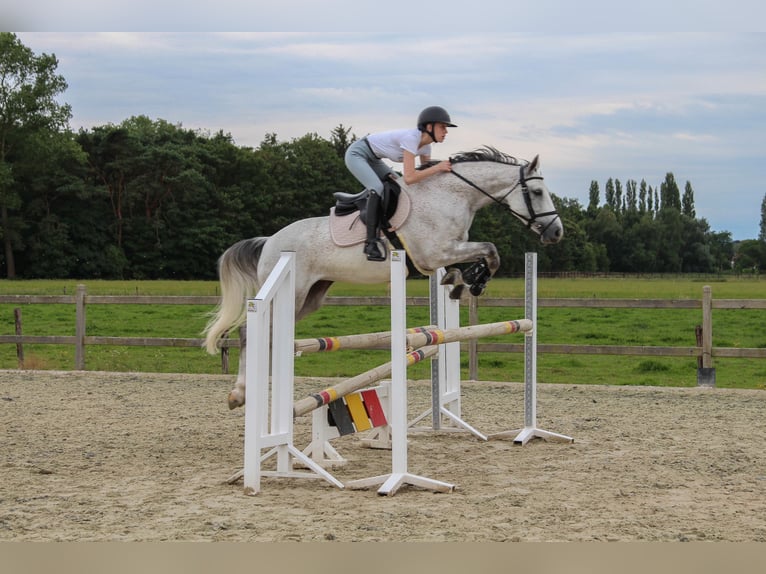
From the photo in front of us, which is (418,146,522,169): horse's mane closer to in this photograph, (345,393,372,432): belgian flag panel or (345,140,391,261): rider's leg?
(345,140,391,261): rider's leg

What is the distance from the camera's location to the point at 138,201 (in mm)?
40000

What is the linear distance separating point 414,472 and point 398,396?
2.56ft

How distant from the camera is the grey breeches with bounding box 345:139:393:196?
219 inches

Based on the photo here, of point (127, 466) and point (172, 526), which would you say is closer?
point (172, 526)

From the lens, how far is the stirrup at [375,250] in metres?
5.41

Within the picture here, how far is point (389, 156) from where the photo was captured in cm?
564

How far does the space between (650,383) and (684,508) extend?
6.89 meters

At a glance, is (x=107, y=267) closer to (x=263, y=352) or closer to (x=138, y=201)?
(x=138, y=201)

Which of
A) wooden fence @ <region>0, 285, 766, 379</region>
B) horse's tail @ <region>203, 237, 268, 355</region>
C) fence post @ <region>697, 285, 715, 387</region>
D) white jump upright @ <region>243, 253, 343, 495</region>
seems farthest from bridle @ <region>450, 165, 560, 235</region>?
fence post @ <region>697, 285, 715, 387</region>

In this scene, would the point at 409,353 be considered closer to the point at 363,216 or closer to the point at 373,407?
the point at 373,407

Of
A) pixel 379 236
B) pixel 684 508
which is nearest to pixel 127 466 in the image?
pixel 379 236

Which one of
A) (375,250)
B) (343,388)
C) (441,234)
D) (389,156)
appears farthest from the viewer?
(389,156)

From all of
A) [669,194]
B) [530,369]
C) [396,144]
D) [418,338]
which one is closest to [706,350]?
[530,369]

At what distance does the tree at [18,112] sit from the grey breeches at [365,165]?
31871mm
